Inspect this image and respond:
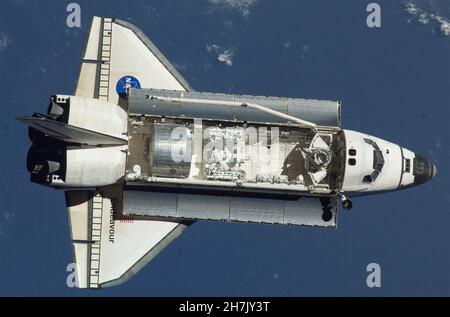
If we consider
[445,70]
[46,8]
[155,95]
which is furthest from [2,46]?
[445,70]

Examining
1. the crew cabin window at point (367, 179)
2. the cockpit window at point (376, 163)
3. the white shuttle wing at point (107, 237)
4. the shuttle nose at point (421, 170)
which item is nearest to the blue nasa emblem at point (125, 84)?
the white shuttle wing at point (107, 237)

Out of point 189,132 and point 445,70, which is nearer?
point 189,132

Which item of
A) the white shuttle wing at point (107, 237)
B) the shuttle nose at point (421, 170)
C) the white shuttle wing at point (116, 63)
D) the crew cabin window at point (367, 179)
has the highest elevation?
the white shuttle wing at point (116, 63)

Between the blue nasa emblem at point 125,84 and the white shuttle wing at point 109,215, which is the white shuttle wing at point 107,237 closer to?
the white shuttle wing at point 109,215

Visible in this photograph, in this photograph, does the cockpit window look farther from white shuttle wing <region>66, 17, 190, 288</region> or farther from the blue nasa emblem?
the blue nasa emblem

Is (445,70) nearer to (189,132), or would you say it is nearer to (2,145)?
(189,132)
